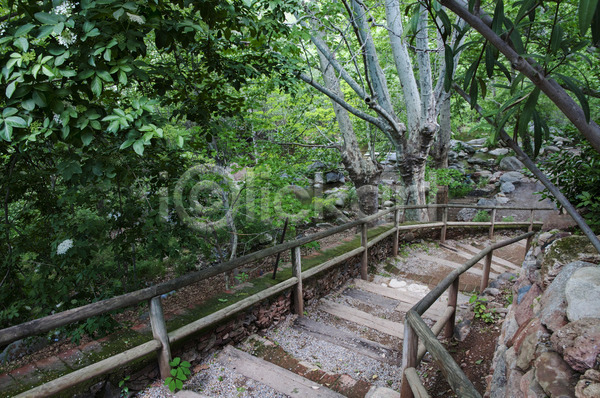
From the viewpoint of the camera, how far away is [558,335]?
1577 millimetres

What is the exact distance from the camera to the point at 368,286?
15.7ft

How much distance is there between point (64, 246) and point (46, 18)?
1942 millimetres

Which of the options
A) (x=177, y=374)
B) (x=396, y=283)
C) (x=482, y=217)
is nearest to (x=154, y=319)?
(x=177, y=374)

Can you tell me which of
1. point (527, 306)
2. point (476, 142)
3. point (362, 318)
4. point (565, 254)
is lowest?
point (362, 318)

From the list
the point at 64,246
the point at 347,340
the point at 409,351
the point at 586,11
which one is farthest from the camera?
the point at 347,340

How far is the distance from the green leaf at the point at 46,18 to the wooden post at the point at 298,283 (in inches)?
102

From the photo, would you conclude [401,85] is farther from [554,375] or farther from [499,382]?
[554,375]

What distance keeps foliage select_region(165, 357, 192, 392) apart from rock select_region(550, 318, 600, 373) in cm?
222

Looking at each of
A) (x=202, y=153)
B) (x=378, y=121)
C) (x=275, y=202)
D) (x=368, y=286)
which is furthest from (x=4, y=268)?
(x=378, y=121)

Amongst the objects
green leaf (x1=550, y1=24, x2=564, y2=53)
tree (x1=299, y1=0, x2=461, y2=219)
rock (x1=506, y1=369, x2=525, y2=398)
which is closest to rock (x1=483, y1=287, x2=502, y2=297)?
rock (x1=506, y1=369, x2=525, y2=398)

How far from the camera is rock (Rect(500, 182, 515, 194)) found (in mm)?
14031

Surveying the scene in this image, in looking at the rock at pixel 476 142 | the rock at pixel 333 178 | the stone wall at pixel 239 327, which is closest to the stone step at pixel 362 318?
the stone wall at pixel 239 327

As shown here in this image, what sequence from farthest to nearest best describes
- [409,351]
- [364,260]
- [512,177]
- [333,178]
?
[333,178], [512,177], [364,260], [409,351]

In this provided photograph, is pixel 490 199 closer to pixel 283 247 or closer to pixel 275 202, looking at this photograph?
pixel 275 202
